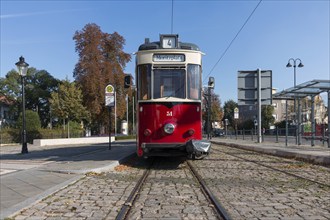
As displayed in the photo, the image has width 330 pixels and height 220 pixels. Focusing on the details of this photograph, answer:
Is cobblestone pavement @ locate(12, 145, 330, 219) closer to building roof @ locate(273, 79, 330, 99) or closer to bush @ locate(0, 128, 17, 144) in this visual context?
building roof @ locate(273, 79, 330, 99)

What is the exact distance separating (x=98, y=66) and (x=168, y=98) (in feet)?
135

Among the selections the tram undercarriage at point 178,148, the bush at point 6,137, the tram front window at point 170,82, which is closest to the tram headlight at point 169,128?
the tram undercarriage at point 178,148

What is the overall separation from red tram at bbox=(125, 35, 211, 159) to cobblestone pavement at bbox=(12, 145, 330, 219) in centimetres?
100

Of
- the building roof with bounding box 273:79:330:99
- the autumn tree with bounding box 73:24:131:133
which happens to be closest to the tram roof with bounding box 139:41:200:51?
the building roof with bounding box 273:79:330:99

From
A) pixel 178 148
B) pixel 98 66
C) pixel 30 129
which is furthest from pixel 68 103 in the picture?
pixel 178 148

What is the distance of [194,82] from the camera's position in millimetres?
11828

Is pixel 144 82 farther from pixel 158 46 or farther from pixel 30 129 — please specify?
pixel 30 129

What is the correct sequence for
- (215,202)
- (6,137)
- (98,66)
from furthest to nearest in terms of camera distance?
(98,66) → (6,137) → (215,202)

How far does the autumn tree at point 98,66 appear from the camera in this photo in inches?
2004

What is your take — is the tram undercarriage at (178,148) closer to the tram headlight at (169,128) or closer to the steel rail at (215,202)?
the tram headlight at (169,128)

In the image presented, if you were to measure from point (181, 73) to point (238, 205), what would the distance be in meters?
6.03

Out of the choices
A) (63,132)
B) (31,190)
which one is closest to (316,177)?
(31,190)

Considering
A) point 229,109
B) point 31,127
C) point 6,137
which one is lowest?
point 6,137

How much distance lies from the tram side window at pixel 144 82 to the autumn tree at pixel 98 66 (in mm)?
39428
